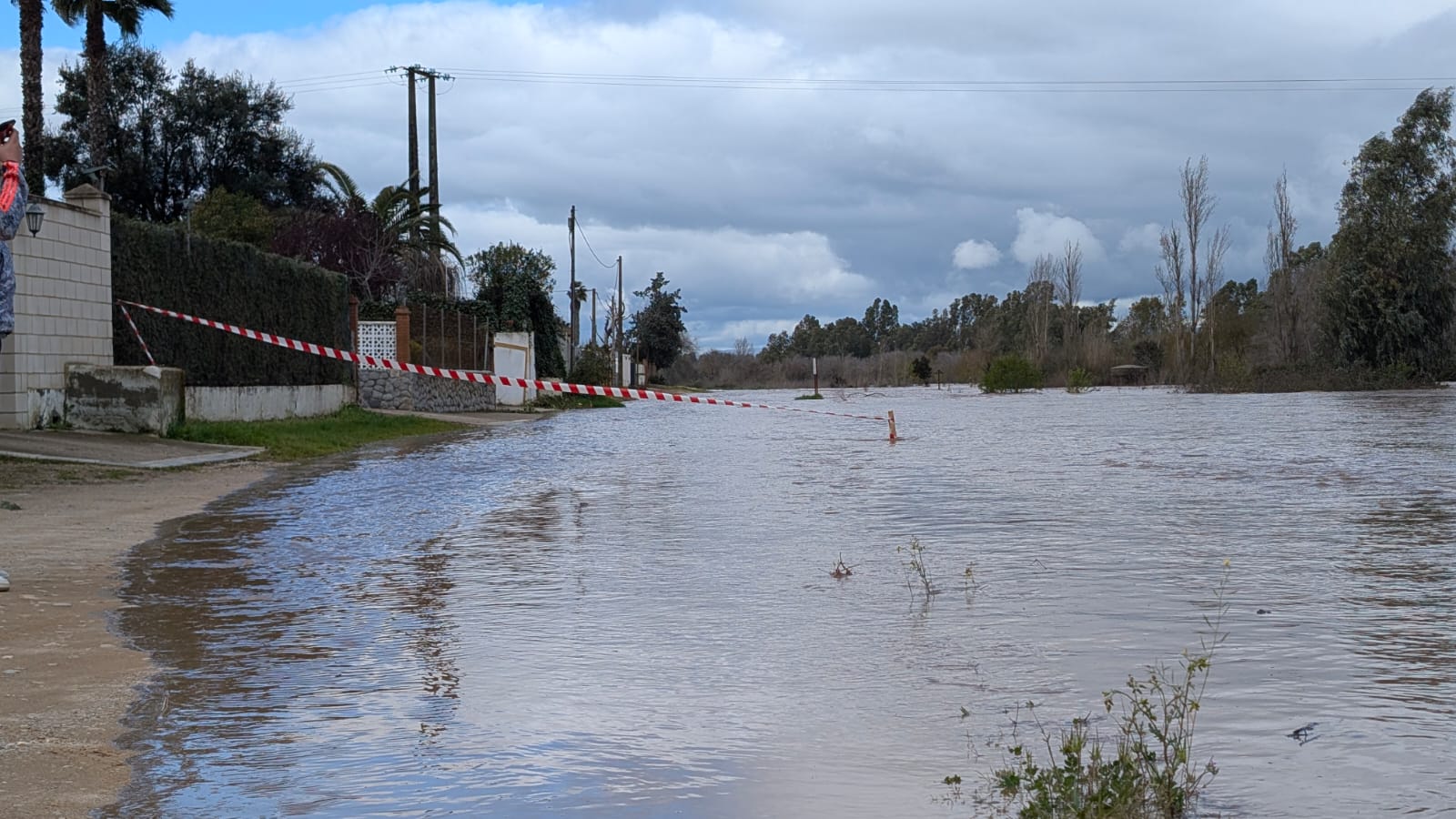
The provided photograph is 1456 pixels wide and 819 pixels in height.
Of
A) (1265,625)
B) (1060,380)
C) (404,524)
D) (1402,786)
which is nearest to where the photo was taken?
(1402,786)

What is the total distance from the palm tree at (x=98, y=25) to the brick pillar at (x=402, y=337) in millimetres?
7333

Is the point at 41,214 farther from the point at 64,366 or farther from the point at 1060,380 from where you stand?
the point at 1060,380

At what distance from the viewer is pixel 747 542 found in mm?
10625

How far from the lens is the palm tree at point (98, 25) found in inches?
1287

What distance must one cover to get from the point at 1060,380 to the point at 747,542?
8314cm

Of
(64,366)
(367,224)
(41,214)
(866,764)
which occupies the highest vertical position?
(367,224)

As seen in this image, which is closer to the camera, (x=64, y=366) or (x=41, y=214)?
(x=41, y=214)

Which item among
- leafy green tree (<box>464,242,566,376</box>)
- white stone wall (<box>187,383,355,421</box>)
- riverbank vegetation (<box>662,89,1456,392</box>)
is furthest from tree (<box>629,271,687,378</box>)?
white stone wall (<box>187,383,355,421</box>)

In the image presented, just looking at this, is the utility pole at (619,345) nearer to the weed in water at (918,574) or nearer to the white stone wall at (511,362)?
the white stone wall at (511,362)

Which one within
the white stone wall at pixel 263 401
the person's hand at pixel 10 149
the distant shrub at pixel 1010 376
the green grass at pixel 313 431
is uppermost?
the person's hand at pixel 10 149

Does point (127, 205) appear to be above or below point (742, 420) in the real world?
above

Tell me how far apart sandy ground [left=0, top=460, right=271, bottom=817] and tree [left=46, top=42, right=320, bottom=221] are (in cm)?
4143

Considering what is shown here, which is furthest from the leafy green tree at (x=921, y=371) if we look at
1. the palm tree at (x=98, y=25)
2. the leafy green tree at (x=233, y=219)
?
the palm tree at (x=98, y=25)

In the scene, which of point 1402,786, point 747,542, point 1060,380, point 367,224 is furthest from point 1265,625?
point 1060,380
